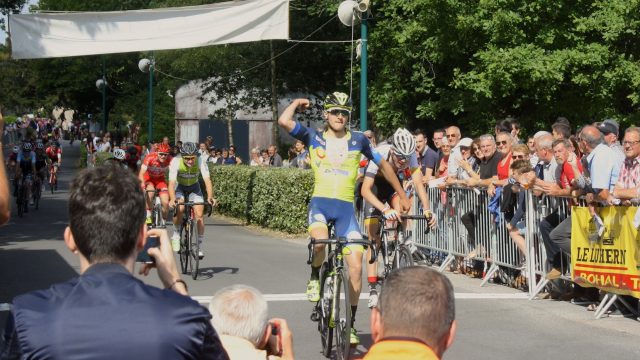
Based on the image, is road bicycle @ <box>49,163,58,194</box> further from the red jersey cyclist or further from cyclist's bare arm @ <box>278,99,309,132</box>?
cyclist's bare arm @ <box>278,99,309,132</box>

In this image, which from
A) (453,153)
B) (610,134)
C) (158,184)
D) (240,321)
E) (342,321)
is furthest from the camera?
(158,184)

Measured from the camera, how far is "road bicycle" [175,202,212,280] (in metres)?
14.5

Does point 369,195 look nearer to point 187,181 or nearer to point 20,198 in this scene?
point 187,181

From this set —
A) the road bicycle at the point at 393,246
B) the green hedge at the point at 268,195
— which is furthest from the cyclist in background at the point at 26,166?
the road bicycle at the point at 393,246

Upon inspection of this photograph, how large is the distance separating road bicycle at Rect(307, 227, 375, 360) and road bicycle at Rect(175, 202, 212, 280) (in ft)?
17.9

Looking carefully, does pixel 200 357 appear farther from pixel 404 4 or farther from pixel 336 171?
pixel 404 4

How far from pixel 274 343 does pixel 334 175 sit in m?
4.94

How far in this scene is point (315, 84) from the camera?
39406 mm

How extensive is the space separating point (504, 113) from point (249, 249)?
14.9 meters

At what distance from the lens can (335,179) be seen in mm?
9086

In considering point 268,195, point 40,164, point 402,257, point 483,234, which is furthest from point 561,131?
point 40,164

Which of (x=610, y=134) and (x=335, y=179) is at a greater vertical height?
(x=610, y=134)

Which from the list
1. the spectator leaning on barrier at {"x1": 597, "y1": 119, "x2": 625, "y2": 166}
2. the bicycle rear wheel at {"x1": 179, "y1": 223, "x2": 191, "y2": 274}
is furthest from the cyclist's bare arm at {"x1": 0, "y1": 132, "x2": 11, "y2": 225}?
the bicycle rear wheel at {"x1": 179, "y1": 223, "x2": 191, "y2": 274}

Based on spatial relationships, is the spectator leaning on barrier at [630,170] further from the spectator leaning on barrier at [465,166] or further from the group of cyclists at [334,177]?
the spectator leaning on barrier at [465,166]
